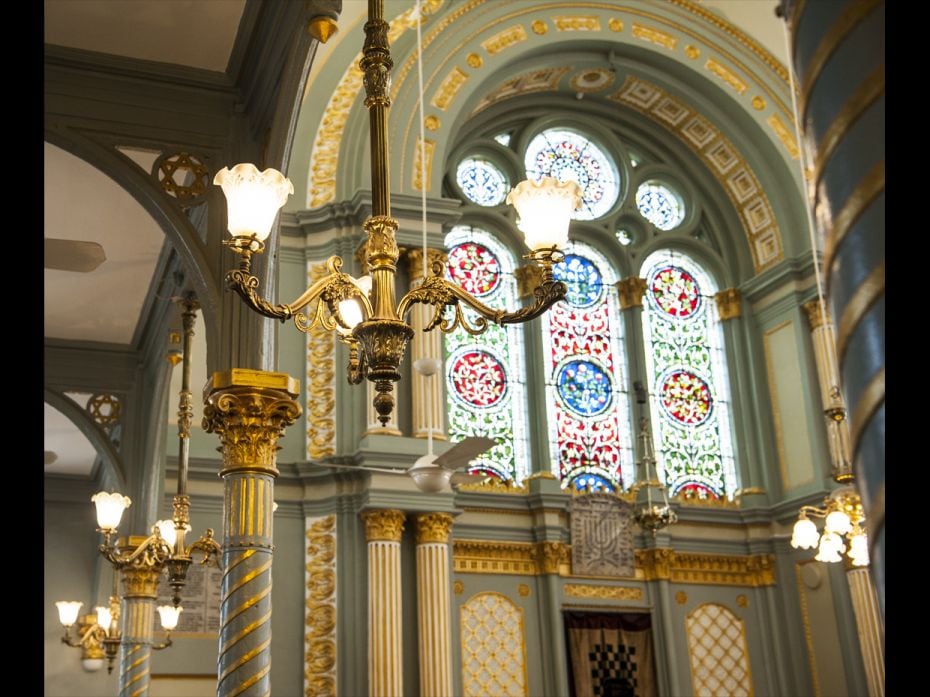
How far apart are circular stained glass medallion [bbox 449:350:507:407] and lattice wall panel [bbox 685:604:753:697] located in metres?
3.77

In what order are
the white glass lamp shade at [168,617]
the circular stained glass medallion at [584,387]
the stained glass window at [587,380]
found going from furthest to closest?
the circular stained glass medallion at [584,387] < the stained glass window at [587,380] < the white glass lamp shade at [168,617]

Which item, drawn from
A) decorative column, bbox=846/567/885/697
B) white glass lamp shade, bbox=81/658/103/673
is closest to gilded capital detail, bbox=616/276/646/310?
decorative column, bbox=846/567/885/697

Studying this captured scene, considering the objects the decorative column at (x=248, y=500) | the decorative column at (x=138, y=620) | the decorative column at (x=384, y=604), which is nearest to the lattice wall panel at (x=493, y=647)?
the decorative column at (x=384, y=604)

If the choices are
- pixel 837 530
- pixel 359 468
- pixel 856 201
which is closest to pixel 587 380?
pixel 359 468

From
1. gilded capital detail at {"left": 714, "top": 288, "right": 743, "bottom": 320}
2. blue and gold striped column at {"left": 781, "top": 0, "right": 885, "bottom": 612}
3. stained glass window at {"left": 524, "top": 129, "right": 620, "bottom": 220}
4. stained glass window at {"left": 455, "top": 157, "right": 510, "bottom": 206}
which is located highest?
stained glass window at {"left": 524, "top": 129, "right": 620, "bottom": 220}

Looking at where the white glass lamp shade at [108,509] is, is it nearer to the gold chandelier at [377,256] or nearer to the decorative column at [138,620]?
the decorative column at [138,620]

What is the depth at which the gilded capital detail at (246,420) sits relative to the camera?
650cm

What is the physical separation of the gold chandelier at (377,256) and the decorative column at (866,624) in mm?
9712

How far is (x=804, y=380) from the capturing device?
1520cm

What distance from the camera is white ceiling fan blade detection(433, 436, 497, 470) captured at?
24.4 feet

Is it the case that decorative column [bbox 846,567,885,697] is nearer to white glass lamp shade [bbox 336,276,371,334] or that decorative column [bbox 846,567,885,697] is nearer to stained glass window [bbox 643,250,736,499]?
stained glass window [bbox 643,250,736,499]

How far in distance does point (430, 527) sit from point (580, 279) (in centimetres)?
526

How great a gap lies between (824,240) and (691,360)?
50.2ft

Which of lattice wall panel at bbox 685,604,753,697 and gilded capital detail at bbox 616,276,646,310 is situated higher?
gilded capital detail at bbox 616,276,646,310
